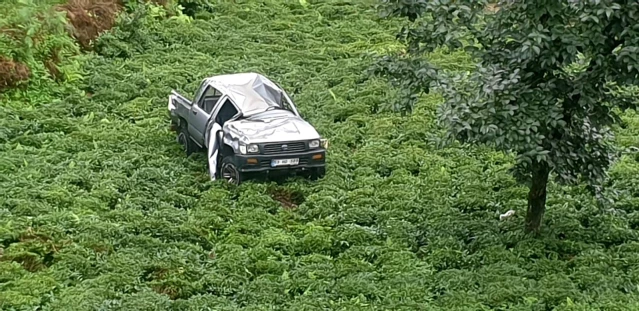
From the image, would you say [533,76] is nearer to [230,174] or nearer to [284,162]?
[284,162]

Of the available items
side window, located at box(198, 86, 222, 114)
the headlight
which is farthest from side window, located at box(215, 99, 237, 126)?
the headlight

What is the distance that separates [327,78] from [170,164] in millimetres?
5759

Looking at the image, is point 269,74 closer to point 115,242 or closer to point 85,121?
point 85,121

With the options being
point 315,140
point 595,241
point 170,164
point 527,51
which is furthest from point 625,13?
point 170,164

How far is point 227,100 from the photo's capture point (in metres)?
13.0

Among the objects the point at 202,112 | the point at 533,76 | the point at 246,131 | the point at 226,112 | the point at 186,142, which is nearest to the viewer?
the point at 533,76

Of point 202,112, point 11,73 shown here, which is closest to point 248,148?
point 202,112

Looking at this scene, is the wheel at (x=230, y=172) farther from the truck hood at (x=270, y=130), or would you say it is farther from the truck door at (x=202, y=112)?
the truck door at (x=202, y=112)

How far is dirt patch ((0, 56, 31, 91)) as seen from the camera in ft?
51.8

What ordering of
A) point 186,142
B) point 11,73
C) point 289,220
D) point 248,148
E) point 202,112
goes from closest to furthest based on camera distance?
point 289,220, point 248,148, point 202,112, point 186,142, point 11,73

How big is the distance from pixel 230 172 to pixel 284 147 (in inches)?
35.8

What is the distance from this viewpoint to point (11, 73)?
15.9 meters

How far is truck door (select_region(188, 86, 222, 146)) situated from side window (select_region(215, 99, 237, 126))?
17cm

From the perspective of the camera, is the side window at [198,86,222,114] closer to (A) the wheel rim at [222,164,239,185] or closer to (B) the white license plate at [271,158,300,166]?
(A) the wheel rim at [222,164,239,185]
